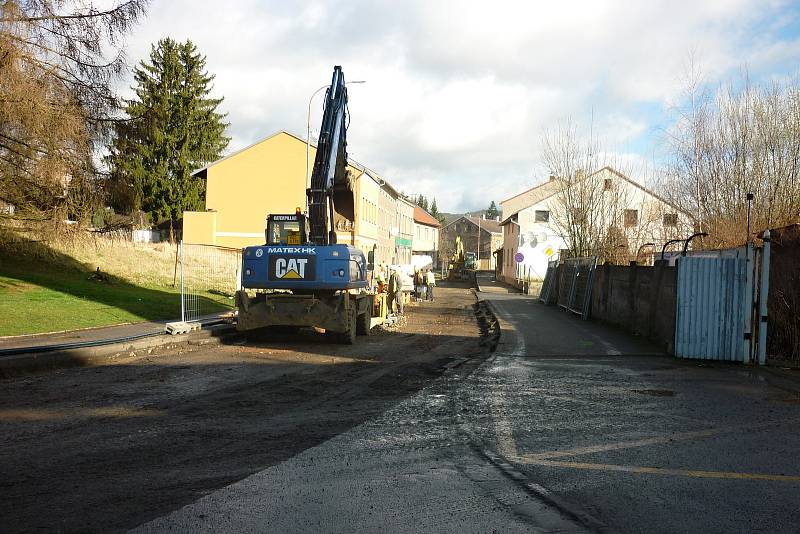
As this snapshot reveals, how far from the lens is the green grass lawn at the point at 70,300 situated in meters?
15.1

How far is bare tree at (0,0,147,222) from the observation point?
14.1 meters

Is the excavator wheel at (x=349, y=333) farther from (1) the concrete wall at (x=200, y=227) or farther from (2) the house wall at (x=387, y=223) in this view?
(2) the house wall at (x=387, y=223)

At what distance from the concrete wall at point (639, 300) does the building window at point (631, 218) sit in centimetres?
878

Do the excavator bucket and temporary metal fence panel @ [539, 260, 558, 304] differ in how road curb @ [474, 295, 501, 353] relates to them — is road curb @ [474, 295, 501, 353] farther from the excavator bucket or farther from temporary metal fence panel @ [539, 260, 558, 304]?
the excavator bucket

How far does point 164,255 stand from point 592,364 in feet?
70.7

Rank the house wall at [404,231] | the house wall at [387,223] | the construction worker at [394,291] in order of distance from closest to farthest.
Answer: the construction worker at [394,291] → the house wall at [387,223] → the house wall at [404,231]

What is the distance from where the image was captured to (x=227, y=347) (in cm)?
1430

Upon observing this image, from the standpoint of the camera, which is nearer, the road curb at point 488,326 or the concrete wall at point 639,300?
the concrete wall at point 639,300

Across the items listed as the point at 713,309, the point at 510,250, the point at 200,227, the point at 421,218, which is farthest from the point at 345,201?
the point at 421,218

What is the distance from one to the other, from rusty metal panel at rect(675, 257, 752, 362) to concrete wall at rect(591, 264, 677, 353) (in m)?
0.59

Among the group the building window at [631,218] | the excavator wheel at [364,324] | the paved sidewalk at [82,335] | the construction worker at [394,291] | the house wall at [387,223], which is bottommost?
the paved sidewalk at [82,335]

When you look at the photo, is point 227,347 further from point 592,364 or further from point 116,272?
→ point 116,272

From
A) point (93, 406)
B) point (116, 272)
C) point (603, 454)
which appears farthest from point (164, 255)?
point (603, 454)

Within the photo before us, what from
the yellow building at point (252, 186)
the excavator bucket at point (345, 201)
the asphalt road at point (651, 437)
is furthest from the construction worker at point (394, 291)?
the yellow building at point (252, 186)
